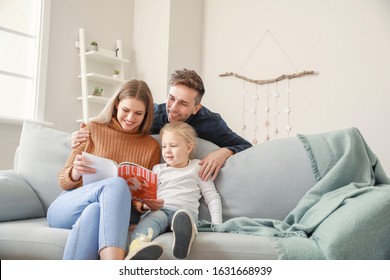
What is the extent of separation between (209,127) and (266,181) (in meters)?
0.42

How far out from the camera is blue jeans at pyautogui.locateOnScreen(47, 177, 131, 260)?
50.2 inches

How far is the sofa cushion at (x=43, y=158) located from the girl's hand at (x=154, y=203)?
1.82 ft

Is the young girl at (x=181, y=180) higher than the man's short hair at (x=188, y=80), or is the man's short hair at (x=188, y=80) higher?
the man's short hair at (x=188, y=80)

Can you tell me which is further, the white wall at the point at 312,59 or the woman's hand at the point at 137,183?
the white wall at the point at 312,59

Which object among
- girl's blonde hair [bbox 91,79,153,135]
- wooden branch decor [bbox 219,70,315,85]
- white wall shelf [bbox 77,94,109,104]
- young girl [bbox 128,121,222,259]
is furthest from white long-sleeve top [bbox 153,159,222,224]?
white wall shelf [bbox 77,94,109,104]

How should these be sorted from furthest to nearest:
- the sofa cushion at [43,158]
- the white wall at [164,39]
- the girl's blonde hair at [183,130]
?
the white wall at [164,39]
the sofa cushion at [43,158]
the girl's blonde hair at [183,130]

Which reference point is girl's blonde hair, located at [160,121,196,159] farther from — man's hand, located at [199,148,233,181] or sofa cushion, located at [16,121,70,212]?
sofa cushion, located at [16,121,70,212]

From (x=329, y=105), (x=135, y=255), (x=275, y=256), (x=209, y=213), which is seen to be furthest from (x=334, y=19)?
(x=135, y=255)

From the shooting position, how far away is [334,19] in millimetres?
3572

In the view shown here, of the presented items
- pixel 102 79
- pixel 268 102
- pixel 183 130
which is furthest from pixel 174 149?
pixel 102 79

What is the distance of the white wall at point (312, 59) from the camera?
3.33m

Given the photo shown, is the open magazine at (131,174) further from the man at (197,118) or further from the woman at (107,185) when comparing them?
the man at (197,118)

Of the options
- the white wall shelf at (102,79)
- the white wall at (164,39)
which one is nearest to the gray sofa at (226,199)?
the white wall shelf at (102,79)

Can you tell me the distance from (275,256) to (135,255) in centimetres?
44
